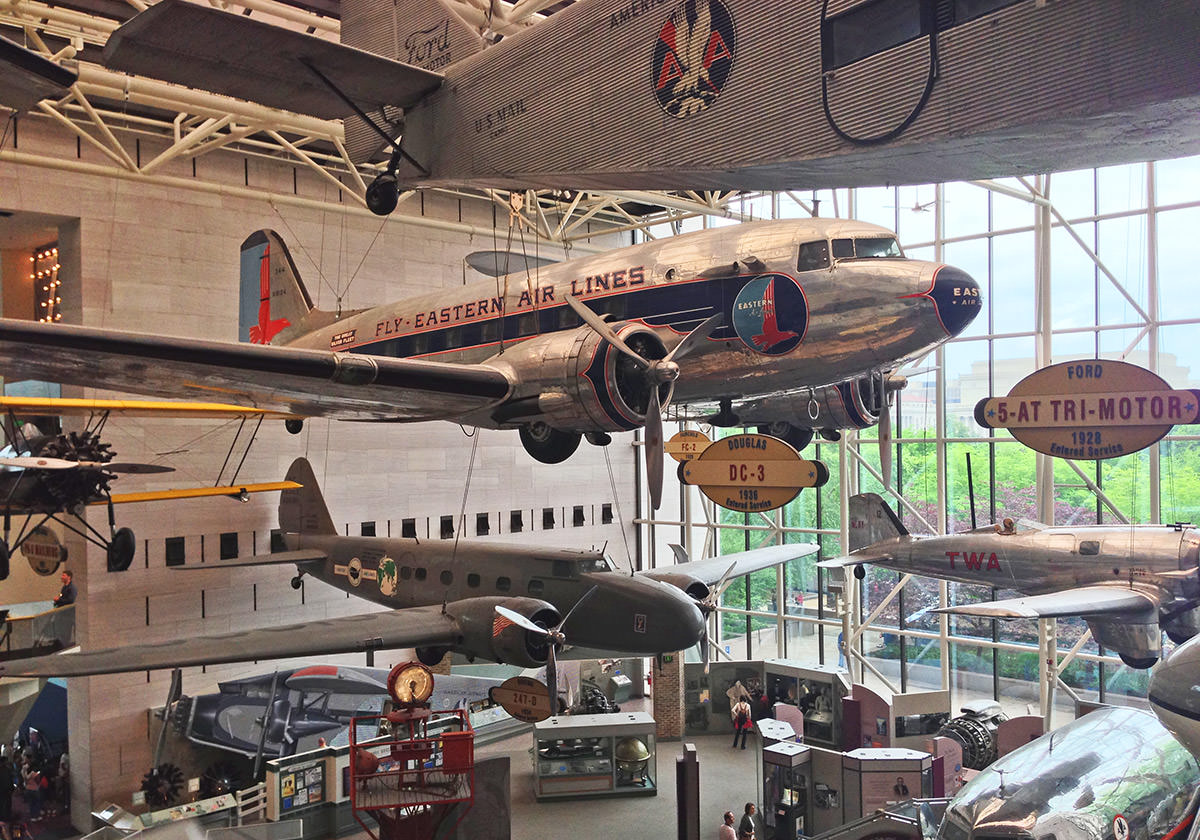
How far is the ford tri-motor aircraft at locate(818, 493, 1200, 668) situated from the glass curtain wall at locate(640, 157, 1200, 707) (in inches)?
40.7

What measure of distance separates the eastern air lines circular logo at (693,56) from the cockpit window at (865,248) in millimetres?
3433

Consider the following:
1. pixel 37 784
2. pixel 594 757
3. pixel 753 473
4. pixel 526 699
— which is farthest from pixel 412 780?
pixel 37 784

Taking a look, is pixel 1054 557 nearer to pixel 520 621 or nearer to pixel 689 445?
pixel 689 445

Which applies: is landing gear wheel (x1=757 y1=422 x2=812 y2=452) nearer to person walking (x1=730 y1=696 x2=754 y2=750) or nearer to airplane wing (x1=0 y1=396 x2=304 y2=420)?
airplane wing (x1=0 y1=396 x2=304 y2=420)

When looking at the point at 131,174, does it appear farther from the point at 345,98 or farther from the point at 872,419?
the point at 872,419

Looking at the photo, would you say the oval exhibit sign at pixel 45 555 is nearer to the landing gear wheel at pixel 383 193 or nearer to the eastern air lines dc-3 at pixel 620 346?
the eastern air lines dc-3 at pixel 620 346

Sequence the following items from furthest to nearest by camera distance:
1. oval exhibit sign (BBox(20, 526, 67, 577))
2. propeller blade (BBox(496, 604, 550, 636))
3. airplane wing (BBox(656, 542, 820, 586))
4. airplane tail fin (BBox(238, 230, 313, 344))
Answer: airplane wing (BBox(656, 542, 820, 586))
airplane tail fin (BBox(238, 230, 313, 344))
oval exhibit sign (BBox(20, 526, 67, 577))
propeller blade (BBox(496, 604, 550, 636))

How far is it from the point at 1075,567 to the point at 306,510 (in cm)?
1308

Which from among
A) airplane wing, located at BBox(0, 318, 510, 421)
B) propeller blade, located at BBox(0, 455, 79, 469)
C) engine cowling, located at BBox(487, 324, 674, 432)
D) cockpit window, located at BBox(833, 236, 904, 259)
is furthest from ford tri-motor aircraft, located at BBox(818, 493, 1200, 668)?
propeller blade, located at BBox(0, 455, 79, 469)

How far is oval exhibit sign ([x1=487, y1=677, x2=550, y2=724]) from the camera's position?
845 centimetres

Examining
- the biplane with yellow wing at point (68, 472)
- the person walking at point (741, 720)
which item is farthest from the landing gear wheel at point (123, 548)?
the person walking at point (741, 720)

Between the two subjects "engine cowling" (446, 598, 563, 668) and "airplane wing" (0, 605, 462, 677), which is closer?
"airplane wing" (0, 605, 462, 677)

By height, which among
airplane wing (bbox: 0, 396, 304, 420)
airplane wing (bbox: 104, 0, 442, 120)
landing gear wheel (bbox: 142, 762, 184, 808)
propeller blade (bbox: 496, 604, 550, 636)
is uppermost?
airplane wing (bbox: 104, 0, 442, 120)

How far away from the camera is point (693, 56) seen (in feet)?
17.1
